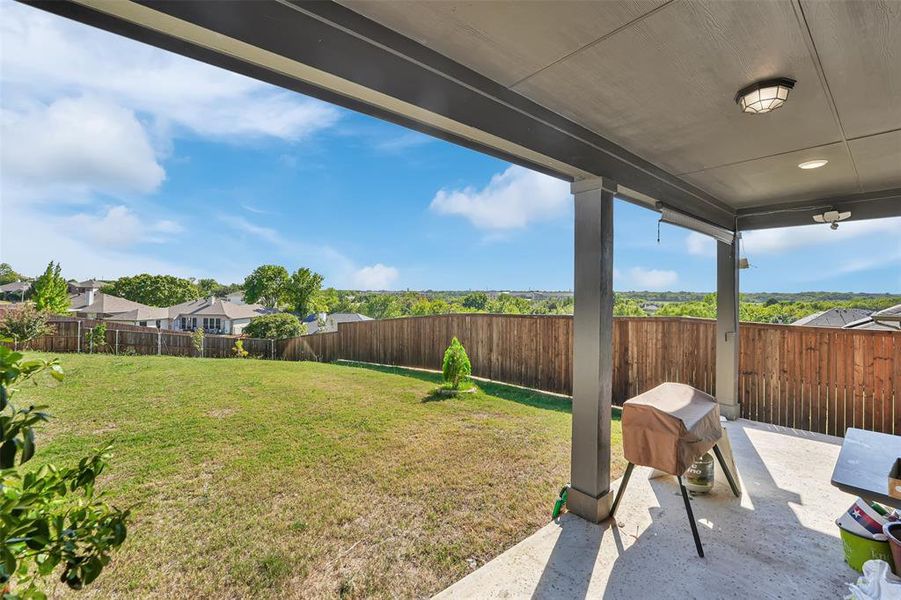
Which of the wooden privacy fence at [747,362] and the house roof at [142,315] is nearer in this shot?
the wooden privacy fence at [747,362]

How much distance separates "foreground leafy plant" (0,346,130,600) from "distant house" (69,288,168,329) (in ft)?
38.3

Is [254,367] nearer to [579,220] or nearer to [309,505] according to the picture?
[309,505]

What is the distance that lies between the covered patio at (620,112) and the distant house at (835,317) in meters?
1.87

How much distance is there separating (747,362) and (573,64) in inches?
192

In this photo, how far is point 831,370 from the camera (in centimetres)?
416

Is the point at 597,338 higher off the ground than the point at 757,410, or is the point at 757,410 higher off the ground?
the point at 597,338

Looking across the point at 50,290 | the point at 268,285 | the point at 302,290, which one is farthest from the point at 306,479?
the point at 268,285

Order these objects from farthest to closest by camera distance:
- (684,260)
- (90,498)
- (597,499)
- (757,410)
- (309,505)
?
(684,260), (757,410), (309,505), (597,499), (90,498)

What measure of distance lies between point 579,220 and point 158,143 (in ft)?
31.2

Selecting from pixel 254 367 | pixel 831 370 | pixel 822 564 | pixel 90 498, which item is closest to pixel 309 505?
pixel 90 498

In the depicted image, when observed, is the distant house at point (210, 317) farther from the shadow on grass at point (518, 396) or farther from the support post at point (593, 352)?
the support post at point (593, 352)

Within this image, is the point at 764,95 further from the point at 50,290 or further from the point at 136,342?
the point at 136,342

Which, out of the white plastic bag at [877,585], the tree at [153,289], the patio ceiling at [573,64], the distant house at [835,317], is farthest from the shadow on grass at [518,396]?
the tree at [153,289]

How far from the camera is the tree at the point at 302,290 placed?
1014 inches
